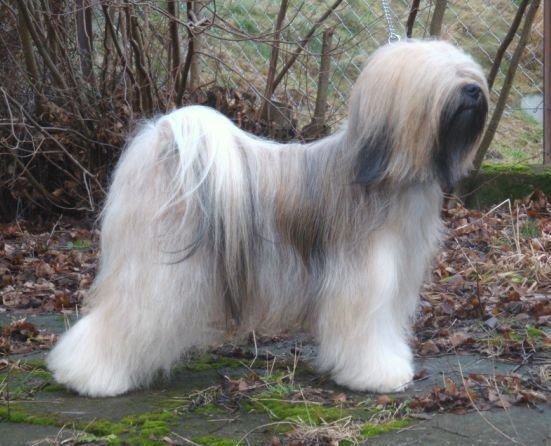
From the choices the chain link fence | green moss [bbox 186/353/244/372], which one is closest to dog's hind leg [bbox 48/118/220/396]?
green moss [bbox 186/353/244/372]

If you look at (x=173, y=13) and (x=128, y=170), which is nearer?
(x=128, y=170)

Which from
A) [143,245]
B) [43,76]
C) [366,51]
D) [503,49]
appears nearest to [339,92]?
[366,51]

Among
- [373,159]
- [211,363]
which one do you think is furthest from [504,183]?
[373,159]

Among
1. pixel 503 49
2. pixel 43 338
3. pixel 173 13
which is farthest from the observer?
pixel 503 49

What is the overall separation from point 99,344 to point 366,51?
16.7 feet

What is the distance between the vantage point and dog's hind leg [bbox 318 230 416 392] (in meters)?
3.58

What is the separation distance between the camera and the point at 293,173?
3721mm

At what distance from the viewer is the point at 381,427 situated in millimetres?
3217

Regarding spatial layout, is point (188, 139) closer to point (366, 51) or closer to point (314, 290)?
point (314, 290)

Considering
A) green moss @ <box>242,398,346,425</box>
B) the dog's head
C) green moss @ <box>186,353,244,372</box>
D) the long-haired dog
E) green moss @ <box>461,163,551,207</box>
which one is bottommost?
green moss @ <box>186,353,244,372</box>

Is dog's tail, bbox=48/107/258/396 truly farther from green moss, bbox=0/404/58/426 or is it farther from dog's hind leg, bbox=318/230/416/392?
dog's hind leg, bbox=318/230/416/392

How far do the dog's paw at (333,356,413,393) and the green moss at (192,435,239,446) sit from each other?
690 mm

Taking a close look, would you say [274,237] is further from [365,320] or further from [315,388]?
[315,388]

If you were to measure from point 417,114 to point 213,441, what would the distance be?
1.40 meters
